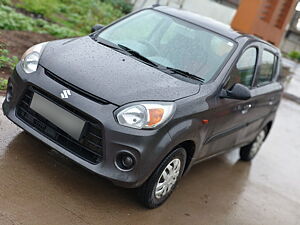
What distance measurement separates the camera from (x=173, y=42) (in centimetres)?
525

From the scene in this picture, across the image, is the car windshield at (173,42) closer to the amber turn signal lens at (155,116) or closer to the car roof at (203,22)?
the car roof at (203,22)

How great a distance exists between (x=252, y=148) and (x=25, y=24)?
4.75 metres

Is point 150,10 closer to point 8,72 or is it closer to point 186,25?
point 186,25

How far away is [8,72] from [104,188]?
9.16 ft

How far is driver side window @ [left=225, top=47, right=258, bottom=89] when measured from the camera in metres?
5.12

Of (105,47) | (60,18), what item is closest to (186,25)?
(105,47)

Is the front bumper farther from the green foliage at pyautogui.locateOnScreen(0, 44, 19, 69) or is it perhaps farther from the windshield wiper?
the green foliage at pyautogui.locateOnScreen(0, 44, 19, 69)

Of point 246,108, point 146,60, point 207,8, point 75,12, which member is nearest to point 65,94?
point 146,60

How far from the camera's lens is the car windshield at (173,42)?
4.99 meters

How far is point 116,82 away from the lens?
4.23 meters

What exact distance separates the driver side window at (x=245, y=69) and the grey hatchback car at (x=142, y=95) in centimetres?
1

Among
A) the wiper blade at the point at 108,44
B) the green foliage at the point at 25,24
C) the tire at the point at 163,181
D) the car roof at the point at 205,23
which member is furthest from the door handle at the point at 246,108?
the green foliage at the point at 25,24

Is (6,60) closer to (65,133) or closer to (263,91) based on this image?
A: (65,133)

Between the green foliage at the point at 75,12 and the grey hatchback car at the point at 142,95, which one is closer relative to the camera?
the grey hatchback car at the point at 142,95
